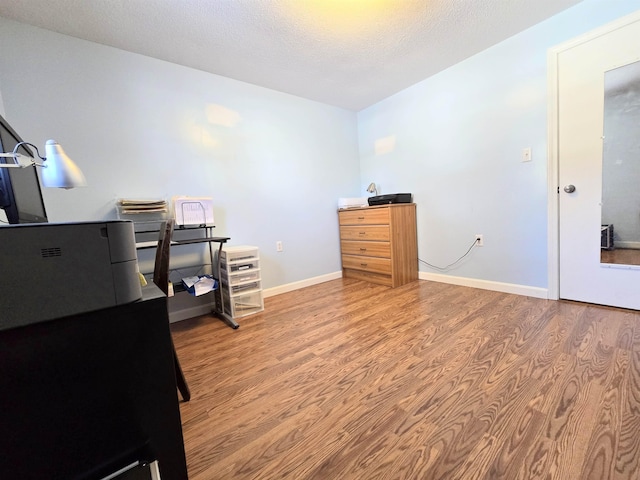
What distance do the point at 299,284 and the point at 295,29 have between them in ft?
8.00

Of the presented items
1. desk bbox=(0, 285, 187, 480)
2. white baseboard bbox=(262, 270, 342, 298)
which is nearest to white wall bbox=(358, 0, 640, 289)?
white baseboard bbox=(262, 270, 342, 298)

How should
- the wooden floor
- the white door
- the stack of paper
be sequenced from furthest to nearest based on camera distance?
the stack of paper → the white door → the wooden floor

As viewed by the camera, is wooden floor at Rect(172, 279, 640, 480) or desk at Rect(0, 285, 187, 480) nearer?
desk at Rect(0, 285, 187, 480)

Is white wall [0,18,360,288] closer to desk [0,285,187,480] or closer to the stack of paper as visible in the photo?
the stack of paper

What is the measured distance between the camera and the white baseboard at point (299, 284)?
2.96 metres

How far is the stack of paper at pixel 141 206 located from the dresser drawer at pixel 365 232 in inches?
81.6

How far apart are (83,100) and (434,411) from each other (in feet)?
9.95

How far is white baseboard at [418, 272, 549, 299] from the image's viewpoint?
236 cm

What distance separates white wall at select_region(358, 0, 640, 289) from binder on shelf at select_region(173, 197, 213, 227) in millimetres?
2275

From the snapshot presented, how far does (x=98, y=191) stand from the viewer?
209 centimetres

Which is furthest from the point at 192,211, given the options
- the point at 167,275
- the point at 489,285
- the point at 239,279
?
the point at 489,285

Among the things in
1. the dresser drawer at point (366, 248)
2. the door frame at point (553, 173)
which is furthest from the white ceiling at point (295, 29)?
the dresser drawer at point (366, 248)

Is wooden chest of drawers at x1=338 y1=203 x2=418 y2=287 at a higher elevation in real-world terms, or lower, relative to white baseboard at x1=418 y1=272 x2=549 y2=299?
higher

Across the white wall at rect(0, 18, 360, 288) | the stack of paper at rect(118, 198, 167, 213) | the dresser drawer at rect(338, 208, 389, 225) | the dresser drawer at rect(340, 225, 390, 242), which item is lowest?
the dresser drawer at rect(340, 225, 390, 242)
